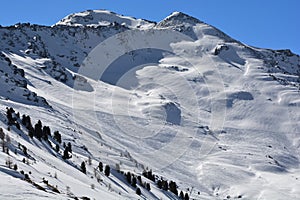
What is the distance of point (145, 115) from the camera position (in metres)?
74.1

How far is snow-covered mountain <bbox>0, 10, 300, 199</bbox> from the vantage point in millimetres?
24000

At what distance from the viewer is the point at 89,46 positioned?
13088cm

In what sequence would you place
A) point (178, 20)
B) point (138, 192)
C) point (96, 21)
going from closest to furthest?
point (138, 192)
point (178, 20)
point (96, 21)

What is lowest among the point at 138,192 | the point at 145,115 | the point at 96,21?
the point at 138,192

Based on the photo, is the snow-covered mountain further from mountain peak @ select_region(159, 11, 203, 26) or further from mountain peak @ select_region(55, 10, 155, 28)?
mountain peak @ select_region(55, 10, 155, 28)

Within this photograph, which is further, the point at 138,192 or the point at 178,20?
the point at 178,20

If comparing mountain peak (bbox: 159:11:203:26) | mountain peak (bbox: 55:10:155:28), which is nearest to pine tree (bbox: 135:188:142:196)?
mountain peak (bbox: 159:11:203:26)

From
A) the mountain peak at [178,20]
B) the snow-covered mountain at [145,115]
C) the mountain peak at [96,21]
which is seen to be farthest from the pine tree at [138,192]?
the mountain peak at [96,21]

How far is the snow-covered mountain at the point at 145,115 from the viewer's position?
24000mm

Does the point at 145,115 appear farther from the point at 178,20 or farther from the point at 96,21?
the point at 96,21

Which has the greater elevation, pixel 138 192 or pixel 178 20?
pixel 178 20

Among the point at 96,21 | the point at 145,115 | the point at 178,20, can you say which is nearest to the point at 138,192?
the point at 145,115

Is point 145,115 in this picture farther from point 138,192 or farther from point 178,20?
point 178,20

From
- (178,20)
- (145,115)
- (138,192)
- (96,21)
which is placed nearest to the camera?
→ (138,192)
